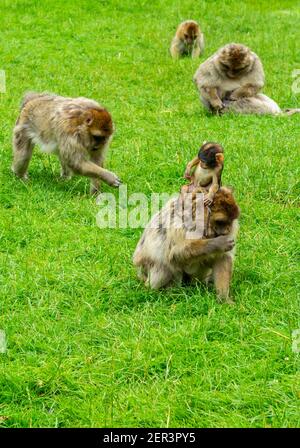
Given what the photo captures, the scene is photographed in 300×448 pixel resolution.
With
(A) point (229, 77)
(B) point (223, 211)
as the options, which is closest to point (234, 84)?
(A) point (229, 77)

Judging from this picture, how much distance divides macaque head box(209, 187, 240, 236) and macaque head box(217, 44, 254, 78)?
5.55 m

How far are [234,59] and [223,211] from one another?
5695mm

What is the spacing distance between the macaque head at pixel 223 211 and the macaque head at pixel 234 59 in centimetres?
555

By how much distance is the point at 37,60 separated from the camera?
521 inches

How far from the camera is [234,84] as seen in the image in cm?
1070

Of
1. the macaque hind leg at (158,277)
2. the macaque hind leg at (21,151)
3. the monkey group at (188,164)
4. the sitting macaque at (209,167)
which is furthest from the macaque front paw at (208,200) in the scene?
the macaque hind leg at (21,151)

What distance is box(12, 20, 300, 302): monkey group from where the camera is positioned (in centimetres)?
521

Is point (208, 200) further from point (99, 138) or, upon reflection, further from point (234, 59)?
point (234, 59)

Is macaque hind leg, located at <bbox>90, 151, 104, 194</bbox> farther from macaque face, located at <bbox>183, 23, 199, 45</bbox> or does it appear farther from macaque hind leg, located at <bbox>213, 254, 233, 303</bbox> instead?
macaque face, located at <bbox>183, 23, 199, 45</bbox>

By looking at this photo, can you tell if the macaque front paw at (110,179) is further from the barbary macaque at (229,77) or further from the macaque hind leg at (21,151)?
the barbary macaque at (229,77)

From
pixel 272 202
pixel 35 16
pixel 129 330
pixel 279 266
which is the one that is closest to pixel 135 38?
pixel 35 16

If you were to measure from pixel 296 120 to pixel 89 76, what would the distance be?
3.80m
